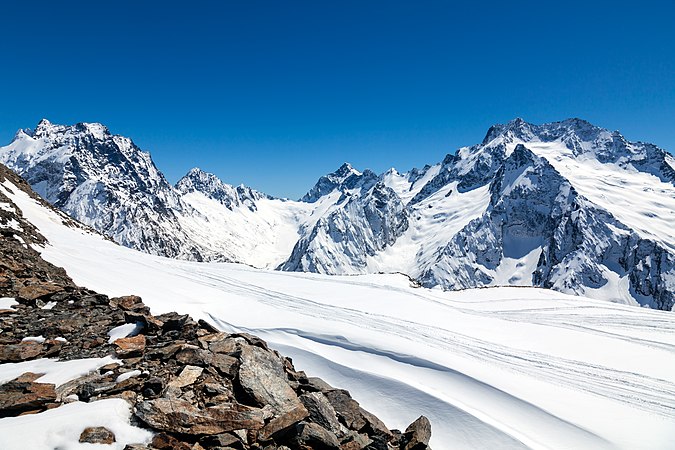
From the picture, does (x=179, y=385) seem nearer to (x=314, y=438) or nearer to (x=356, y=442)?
(x=314, y=438)

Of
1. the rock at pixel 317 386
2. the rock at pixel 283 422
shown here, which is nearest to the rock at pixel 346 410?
the rock at pixel 317 386

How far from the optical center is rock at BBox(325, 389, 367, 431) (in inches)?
342

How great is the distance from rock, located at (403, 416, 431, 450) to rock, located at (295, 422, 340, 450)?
2204 mm

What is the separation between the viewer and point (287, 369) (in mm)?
10297

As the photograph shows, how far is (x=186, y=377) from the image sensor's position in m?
7.87

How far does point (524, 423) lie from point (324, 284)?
1719cm

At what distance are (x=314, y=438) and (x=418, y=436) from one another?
9.82ft

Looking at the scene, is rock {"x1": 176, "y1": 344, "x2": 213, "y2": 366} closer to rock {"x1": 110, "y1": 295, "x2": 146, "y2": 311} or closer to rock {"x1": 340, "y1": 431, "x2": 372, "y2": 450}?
rock {"x1": 340, "y1": 431, "x2": 372, "y2": 450}

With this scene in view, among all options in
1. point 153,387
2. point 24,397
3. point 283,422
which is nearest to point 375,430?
point 283,422

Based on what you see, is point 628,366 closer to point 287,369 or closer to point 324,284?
point 287,369

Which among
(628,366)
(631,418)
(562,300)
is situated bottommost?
(631,418)

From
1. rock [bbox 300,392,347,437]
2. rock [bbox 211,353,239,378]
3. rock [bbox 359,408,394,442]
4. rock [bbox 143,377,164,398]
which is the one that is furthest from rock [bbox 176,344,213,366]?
rock [bbox 359,408,394,442]

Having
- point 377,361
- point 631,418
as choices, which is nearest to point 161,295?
point 377,361

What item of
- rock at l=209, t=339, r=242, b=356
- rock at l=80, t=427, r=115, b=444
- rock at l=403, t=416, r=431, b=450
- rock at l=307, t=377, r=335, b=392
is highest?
rock at l=209, t=339, r=242, b=356
